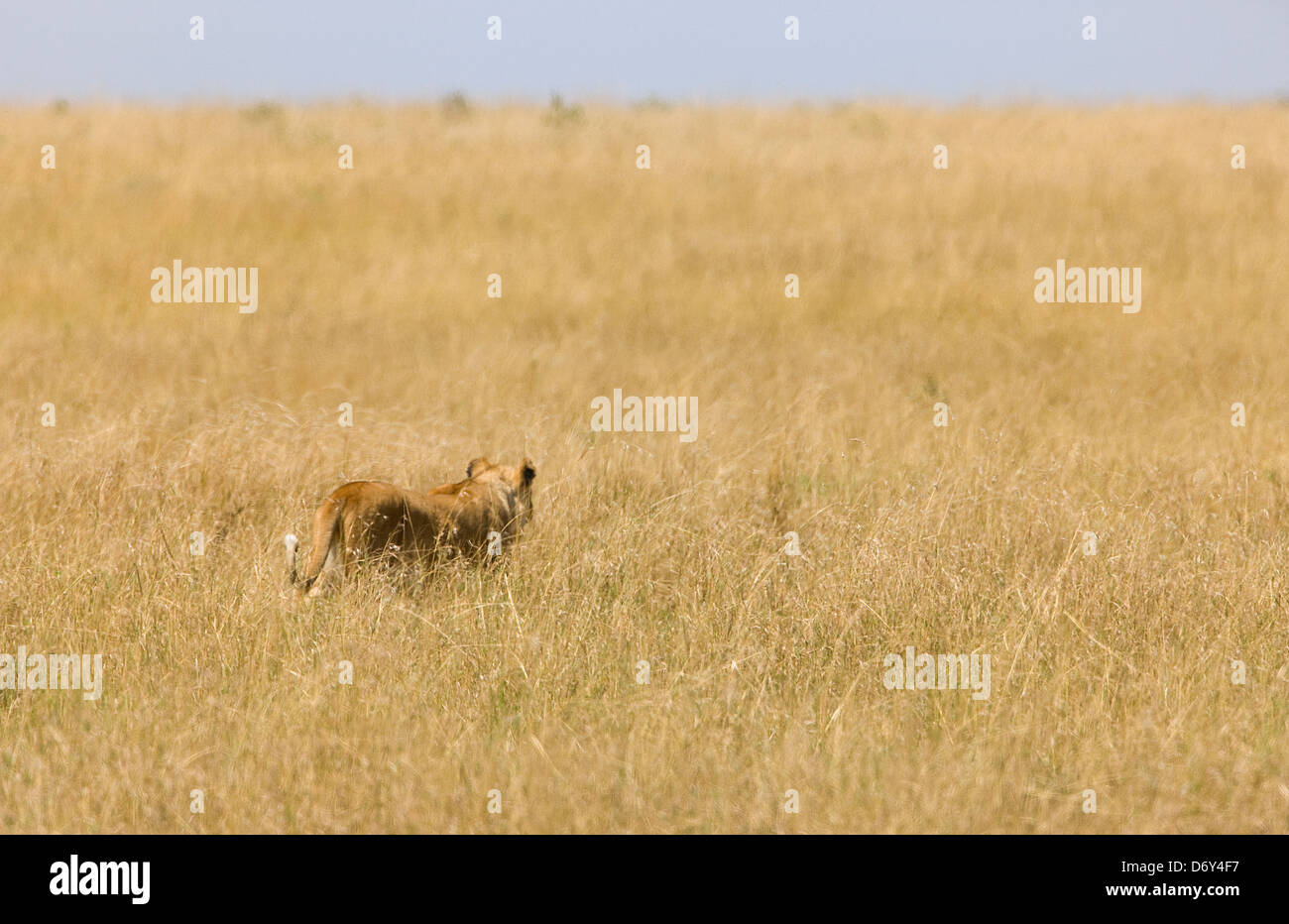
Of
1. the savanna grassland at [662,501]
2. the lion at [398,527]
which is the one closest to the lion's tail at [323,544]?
the lion at [398,527]

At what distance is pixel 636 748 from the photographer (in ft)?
14.1

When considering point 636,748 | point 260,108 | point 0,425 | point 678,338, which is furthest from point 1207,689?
point 260,108

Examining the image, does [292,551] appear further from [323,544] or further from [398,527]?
[398,527]

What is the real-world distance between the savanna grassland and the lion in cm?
17

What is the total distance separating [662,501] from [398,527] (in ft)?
5.39

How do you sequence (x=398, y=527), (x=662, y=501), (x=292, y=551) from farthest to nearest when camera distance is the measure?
(x=662, y=501)
(x=398, y=527)
(x=292, y=551)

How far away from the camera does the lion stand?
19.2ft

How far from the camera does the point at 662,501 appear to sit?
715 centimetres

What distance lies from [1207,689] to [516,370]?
764 cm

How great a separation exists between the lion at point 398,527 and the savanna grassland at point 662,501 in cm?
17

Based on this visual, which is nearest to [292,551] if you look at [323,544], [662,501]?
[323,544]

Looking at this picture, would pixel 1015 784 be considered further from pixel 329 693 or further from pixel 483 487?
pixel 483 487

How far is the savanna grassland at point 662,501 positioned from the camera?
165 inches

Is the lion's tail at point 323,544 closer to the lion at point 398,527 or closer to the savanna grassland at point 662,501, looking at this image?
the lion at point 398,527
